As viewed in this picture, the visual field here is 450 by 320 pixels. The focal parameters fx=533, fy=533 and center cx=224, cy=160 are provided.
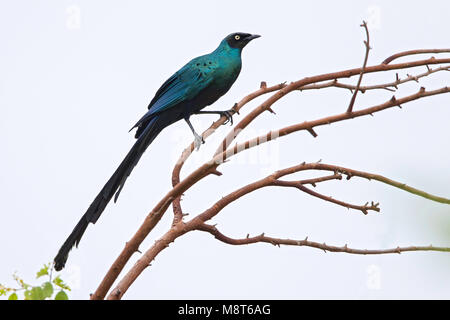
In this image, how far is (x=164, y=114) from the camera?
167cm

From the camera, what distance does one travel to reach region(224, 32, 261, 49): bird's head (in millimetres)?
1791

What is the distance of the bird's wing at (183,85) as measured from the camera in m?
1.67

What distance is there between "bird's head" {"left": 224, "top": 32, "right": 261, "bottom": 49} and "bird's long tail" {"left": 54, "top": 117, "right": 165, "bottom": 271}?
1.30ft

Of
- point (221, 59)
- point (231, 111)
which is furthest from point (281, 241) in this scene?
point (221, 59)

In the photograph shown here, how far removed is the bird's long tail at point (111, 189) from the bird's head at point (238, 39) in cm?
40

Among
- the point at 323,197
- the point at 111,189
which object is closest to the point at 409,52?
the point at 323,197

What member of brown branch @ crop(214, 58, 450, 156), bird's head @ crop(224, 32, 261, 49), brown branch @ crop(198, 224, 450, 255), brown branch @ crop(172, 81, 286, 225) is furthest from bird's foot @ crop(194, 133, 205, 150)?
bird's head @ crop(224, 32, 261, 49)

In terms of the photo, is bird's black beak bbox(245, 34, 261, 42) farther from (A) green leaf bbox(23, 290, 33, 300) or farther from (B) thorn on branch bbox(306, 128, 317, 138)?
(A) green leaf bbox(23, 290, 33, 300)

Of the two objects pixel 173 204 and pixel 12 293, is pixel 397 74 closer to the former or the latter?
pixel 173 204

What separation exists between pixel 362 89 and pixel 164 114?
26.1 inches

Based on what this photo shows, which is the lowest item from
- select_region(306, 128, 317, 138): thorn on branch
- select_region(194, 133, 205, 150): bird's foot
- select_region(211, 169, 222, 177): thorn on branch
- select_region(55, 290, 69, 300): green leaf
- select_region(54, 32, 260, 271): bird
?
select_region(55, 290, 69, 300): green leaf

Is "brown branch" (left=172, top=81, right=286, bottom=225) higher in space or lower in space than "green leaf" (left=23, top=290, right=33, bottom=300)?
higher

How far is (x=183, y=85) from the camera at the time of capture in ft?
5.62

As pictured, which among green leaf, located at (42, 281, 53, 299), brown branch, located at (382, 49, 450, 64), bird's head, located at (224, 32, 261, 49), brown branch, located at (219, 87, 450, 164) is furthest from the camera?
bird's head, located at (224, 32, 261, 49)
